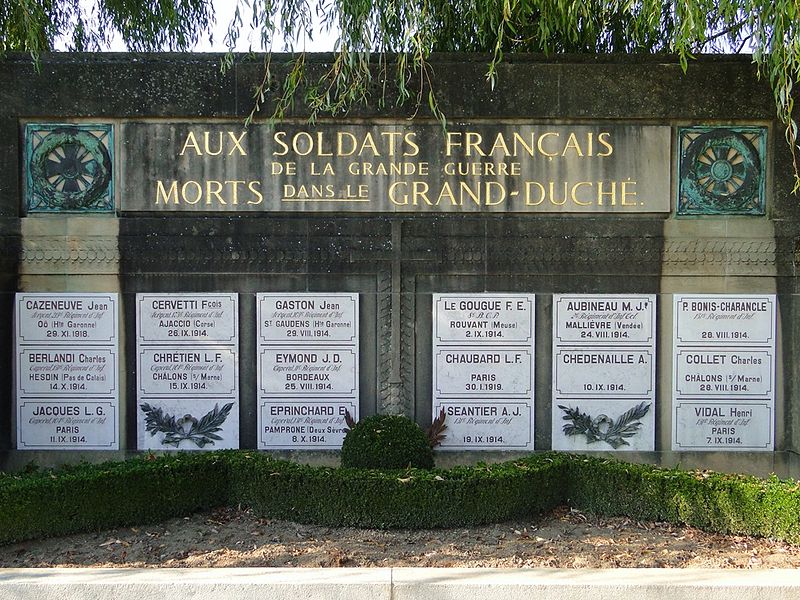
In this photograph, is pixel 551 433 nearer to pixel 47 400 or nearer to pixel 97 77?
pixel 47 400

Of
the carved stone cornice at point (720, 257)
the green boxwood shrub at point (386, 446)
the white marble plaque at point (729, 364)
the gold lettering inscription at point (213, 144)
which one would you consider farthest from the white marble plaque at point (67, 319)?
the white marble plaque at point (729, 364)

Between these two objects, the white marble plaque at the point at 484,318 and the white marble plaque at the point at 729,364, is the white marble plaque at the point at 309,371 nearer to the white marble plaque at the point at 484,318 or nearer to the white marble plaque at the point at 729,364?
the white marble plaque at the point at 484,318

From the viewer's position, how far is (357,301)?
9117mm

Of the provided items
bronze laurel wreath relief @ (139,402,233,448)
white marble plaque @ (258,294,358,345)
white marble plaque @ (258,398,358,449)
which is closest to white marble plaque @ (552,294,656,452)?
white marble plaque @ (258,294,358,345)

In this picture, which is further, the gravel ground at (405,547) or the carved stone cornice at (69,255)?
the carved stone cornice at (69,255)

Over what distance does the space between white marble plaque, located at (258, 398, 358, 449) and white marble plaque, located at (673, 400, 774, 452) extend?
410cm

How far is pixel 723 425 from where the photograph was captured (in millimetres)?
9141

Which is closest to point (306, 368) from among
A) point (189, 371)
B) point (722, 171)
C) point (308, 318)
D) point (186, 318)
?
point (308, 318)

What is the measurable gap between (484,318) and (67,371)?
519cm

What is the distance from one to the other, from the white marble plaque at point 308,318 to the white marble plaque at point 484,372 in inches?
47.1

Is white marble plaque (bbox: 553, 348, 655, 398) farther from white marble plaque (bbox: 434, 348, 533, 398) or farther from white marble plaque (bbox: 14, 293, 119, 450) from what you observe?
white marble plaque (bbox: 14, 293, 119, 450)

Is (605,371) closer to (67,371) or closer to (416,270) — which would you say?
(416,270)

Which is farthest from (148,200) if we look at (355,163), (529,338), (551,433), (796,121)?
(796,121)

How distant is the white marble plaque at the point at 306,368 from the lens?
912 centimetres
